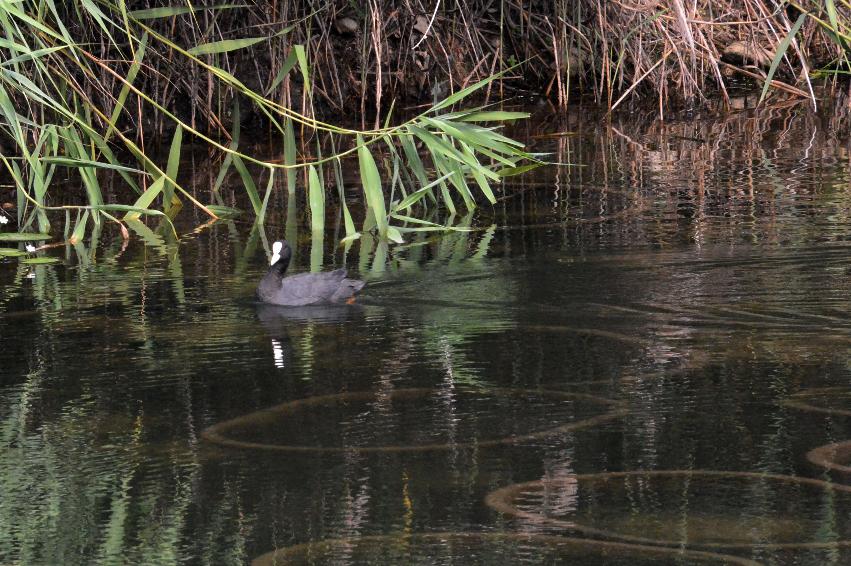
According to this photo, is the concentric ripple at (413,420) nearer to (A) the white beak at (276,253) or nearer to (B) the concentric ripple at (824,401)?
(B) the concentric ripple at (824,401)

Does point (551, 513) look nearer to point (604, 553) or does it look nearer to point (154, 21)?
point (604, 553)

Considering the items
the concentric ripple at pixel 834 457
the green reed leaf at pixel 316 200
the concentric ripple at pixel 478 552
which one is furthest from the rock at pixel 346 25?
the concentric ripple at pixel 478 552

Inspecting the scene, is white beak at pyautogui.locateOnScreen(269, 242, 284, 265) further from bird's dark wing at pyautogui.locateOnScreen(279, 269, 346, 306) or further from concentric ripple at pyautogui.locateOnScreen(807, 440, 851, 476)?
concentric ripple at pyautogui.locateOnScreen(807, 440, 851, 476)

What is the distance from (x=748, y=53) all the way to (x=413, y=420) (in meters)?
11.1

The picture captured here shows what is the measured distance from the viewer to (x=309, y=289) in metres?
6.95

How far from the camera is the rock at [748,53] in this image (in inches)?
586

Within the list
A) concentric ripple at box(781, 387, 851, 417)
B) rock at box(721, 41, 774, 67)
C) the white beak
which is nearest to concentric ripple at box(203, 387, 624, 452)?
concentric ripple at box(781, 387, 851, 417)

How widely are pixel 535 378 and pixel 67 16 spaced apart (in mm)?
7505

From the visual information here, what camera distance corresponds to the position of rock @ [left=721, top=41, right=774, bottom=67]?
48.8 feet

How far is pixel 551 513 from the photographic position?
4.17 m

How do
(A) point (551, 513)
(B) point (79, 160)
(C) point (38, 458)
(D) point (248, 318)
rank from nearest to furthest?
(A) point (551, 513) < (C) point (38, 458) < (D) point (248, 318) < (B) point (79, 160)

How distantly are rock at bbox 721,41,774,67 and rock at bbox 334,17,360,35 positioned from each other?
155 inches

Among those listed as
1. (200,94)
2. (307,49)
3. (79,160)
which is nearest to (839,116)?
(307,49)

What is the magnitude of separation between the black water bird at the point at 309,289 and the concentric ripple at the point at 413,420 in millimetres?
1487
